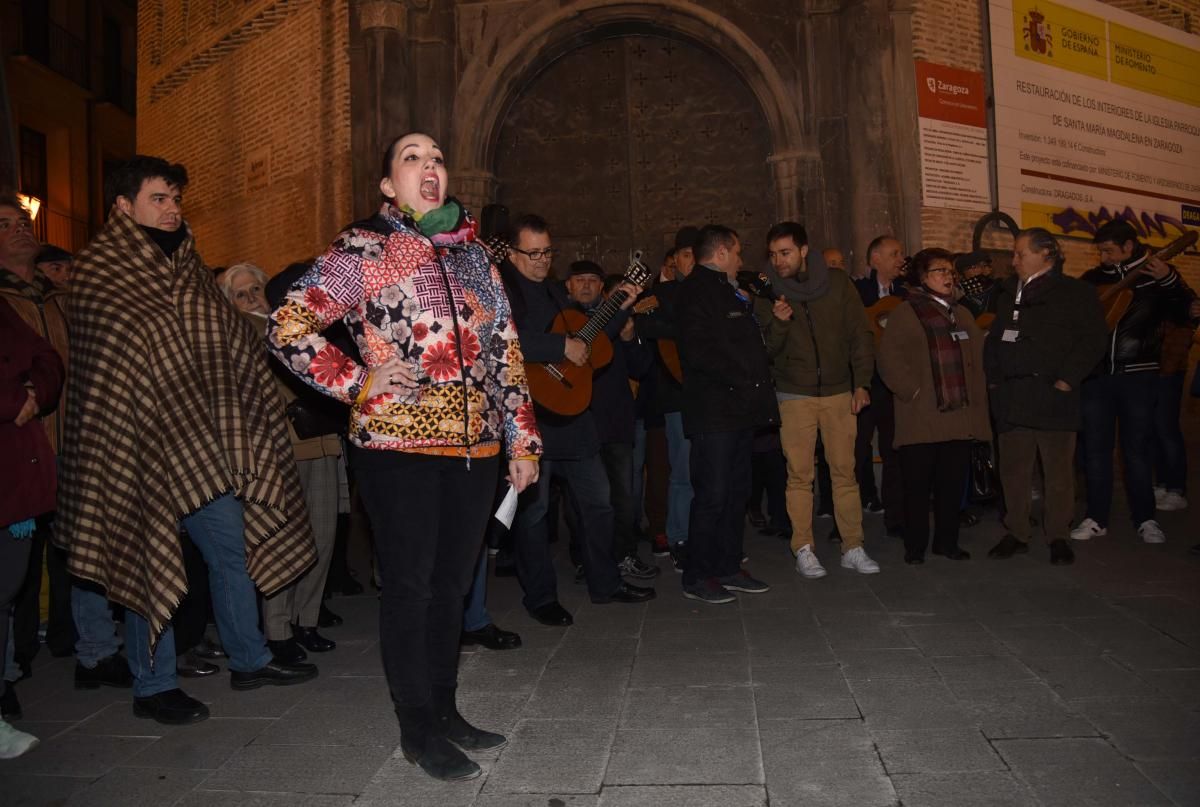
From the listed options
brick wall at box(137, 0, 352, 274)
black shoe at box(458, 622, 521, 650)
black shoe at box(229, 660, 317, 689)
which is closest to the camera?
black shoe at box(229, 660, 317, 689)

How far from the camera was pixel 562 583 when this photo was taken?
6.68 metres

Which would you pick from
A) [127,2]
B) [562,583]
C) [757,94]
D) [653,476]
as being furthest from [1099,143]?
[127,2]

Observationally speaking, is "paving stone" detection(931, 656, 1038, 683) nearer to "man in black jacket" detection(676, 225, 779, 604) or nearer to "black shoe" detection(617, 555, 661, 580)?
"man in black jacket" detection(676, 225, 779, 604)

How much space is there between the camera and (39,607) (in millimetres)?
5230

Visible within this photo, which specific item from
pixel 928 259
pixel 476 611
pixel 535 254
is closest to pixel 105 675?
pixel 476 611

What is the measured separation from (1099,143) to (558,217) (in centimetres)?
764

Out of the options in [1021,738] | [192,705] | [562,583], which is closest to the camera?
[1021,738]

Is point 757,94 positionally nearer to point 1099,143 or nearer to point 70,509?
point 1099,143

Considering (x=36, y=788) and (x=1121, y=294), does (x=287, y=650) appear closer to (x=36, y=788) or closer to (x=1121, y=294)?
(x=36, y=788)

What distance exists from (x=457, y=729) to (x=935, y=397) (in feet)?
14.4

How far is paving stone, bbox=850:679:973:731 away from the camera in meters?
3.63

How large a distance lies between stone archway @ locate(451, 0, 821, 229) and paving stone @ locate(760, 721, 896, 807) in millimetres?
9456

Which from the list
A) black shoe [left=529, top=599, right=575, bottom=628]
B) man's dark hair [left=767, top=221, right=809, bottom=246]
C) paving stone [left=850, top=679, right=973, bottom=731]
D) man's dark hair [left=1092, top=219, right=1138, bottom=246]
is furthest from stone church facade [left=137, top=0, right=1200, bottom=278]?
paving stone [left=850, top=679, right=973, bottom=731]

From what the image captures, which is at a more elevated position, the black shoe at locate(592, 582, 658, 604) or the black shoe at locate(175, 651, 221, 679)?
the black shoe at locate(592, 582, 658, 604)
